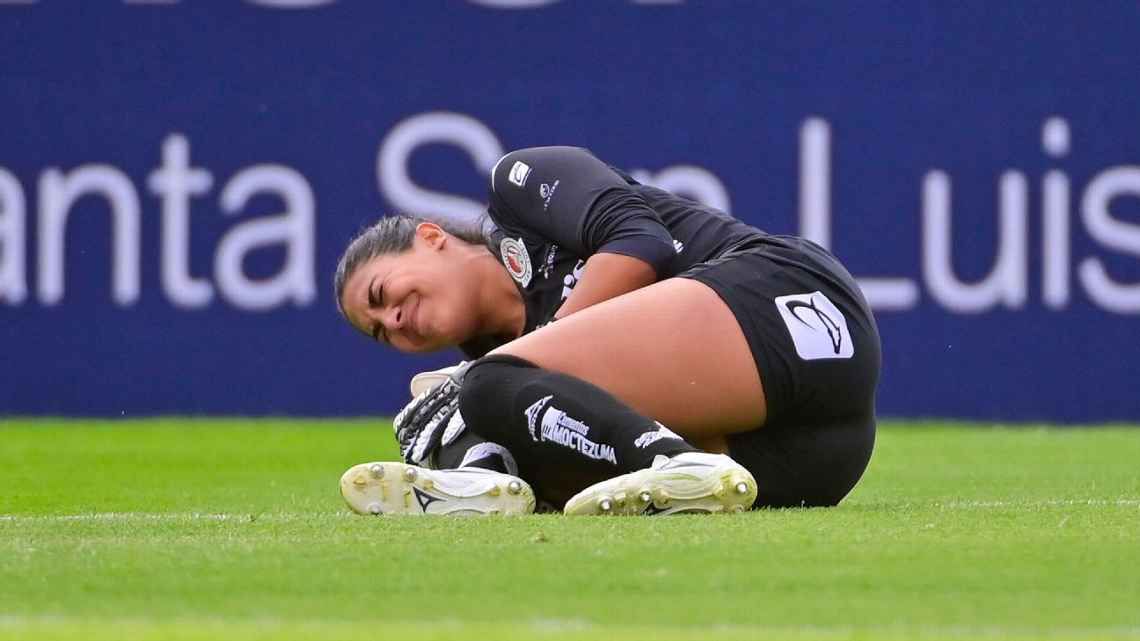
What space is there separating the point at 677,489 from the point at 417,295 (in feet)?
2.59

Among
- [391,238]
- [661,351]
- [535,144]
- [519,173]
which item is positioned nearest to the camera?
[661,351]

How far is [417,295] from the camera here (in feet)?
12.5

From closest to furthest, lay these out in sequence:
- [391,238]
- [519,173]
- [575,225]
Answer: [575,225], [519,173], [391,238]

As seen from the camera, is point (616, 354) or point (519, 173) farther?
point (519, 173)

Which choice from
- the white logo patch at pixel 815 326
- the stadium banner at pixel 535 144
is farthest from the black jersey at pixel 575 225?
the stadium banner at pixel 535 144

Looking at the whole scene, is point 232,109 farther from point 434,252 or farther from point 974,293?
point 434,252

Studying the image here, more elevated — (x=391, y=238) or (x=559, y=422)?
(x=391, y=238)

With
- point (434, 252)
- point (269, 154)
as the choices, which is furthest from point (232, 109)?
point (434, 252)

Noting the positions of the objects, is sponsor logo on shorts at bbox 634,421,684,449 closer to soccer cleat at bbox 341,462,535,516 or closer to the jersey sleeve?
soccer cleat at bbox 341,462,535,516

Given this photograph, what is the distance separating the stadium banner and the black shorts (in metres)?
4.53

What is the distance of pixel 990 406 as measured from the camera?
26.9ft

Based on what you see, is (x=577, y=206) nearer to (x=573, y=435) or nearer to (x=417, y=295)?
(x=417, y=295)

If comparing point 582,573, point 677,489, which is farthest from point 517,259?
point 582,573

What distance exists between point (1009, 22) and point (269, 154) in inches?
118
